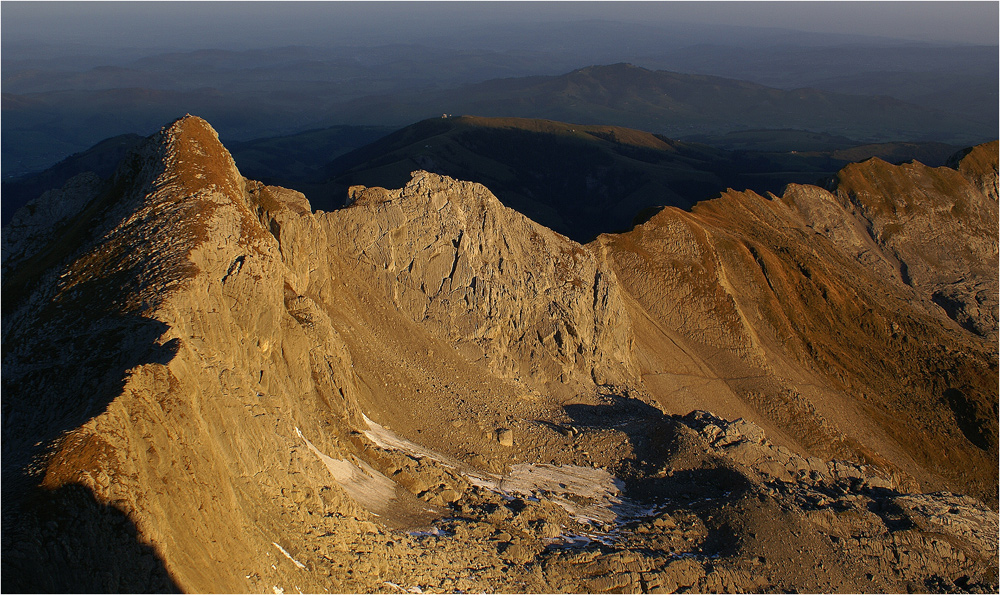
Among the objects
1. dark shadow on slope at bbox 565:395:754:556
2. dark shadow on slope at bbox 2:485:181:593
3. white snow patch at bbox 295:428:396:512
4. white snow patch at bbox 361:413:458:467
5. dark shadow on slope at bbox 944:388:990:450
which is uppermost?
dark shadow on slope at bbox 2:485:181:593

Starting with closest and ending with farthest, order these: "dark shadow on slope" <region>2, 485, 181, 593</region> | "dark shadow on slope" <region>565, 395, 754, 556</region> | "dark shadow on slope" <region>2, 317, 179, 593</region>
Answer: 1. "dark shadow on slope" <region>2, 485, 181, 593</region>
2. "dark shadow on slope" <region>2, 317, 179, 593</region>
3. "dark shadow on slope" <region>565, 395, 754, 556</region>

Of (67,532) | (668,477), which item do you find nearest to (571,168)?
(668,477)

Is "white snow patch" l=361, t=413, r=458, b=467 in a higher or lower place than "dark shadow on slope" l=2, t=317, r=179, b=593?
lower

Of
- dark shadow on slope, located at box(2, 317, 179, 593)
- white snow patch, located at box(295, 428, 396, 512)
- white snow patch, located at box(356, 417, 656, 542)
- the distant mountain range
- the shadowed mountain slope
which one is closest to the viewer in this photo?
dark shadow on slope, located at box(2, 317, 179, 593)

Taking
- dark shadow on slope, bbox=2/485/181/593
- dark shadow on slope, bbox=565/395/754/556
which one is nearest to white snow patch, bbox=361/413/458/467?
dark shadow on slope, bbox=565/395/754/556

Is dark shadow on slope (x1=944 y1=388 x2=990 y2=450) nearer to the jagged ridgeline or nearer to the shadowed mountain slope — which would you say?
the jagged ridgeline

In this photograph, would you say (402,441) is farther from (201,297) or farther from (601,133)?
(601,133)

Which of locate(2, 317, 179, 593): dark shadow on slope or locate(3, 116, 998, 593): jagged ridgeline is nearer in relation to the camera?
locate(2, 317, 179, 593): dark shadow on slope
